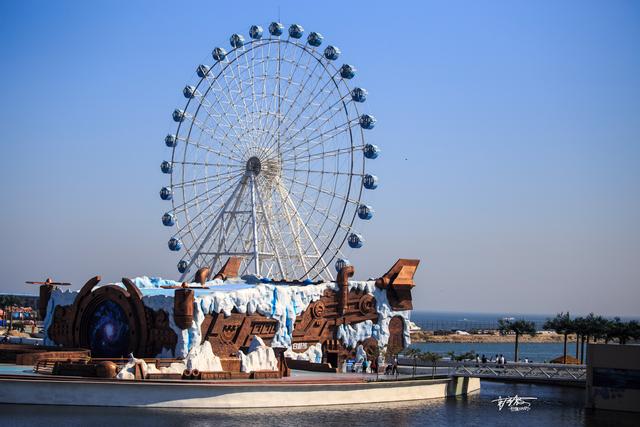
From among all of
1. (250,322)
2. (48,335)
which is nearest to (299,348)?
(250,322)

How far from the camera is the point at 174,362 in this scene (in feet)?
192

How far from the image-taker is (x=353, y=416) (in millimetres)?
55531

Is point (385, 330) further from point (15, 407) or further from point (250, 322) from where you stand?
point (15, 407)

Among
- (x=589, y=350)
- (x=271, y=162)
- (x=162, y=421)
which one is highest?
(x=271, y=162)

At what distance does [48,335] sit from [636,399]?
36529mm

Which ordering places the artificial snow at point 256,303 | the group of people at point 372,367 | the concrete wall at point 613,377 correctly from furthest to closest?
the group of people at point 372,367
the artificial snow at point 256,303
the concrete wall at point 613,377

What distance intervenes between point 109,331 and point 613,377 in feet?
98.2

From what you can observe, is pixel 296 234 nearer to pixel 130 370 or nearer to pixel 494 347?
pixel 130 370

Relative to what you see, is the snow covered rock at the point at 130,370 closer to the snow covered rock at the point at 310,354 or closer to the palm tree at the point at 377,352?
the snow covered rock at the point at 310,354

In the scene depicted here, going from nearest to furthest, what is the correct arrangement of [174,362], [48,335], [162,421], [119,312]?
[162,421] → [174,362] → [119,312] → [48,335]

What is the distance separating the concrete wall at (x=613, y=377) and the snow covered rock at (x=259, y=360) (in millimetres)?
18352

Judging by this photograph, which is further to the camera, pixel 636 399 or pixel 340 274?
pixel 340 274

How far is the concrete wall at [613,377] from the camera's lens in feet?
196

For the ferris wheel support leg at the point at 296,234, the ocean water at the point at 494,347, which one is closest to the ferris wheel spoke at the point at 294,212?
the ferris wheel support leg at the point at 296,234
